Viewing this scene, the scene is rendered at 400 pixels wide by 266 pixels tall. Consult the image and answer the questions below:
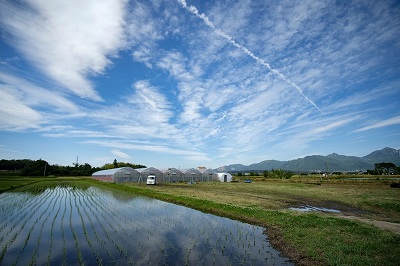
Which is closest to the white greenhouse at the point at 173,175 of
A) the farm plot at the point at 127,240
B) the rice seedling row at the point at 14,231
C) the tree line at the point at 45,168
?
the farm plot at the point at 127,240

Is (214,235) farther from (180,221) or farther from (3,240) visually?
(3,240)

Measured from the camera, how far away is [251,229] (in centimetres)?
1645

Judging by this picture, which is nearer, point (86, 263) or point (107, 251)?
point (86, 263)

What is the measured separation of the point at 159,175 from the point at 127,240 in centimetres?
5677

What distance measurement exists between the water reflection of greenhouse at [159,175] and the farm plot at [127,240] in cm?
4266

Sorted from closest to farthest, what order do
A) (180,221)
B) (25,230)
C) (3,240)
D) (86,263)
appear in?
1. (86,263)
2. (3,240)
3. (25,230)
4. (180,221)

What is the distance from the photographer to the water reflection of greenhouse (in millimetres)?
61812

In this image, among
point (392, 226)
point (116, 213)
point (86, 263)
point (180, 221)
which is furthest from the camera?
point (116, 213)

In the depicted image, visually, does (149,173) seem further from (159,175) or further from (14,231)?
(14,231)

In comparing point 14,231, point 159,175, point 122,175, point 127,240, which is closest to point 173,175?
point 159,175

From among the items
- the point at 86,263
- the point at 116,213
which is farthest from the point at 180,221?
the point at 86,263

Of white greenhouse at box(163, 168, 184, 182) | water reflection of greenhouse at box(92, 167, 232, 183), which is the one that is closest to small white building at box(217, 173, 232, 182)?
water reflection of greenhouse at box(92, 167, 232, 183)

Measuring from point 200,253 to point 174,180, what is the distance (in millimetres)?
62319

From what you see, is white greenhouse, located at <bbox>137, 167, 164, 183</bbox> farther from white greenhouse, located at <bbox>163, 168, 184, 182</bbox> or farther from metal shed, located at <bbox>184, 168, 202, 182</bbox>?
metal shed, located at <bbox>184, 168, 202, 182</bbox>
